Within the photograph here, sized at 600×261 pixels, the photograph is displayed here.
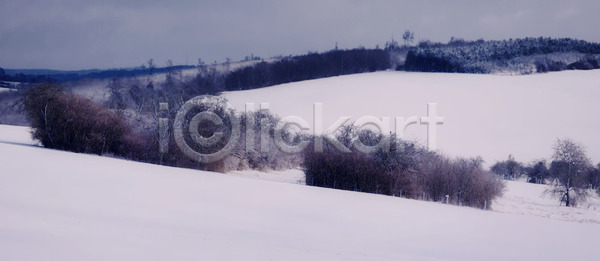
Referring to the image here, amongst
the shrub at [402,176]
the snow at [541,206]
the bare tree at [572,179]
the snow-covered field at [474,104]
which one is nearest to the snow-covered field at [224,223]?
the shrub at [402,176]

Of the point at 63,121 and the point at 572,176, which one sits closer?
the point at 63,121

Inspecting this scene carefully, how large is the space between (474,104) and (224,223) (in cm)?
5003

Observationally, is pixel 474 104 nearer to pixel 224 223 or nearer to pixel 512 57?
pixel 512 57

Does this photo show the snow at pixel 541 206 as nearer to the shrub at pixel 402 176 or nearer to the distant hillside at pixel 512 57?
the shrub at pixel 402 176

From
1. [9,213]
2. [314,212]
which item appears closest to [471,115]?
[314,212]

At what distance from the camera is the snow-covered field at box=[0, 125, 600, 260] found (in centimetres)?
906

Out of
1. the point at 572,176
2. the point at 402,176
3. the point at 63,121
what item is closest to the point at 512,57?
the point at 572,176

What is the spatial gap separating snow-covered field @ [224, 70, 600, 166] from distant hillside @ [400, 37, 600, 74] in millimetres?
4204

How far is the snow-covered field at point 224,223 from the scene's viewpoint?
357 inches

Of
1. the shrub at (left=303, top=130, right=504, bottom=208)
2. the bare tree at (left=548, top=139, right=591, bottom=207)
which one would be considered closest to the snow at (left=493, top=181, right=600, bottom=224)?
the bare tree at (left=548, top=139, right=591, bottom=207)

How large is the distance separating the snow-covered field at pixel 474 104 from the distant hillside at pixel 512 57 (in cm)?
420

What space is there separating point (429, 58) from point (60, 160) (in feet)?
226

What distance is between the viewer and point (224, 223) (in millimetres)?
12789

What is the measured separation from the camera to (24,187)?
13.9 m
